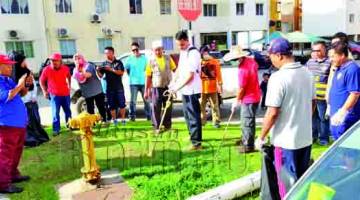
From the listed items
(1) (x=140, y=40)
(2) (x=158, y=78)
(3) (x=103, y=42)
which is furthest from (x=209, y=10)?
(2) (x=158, y=78)

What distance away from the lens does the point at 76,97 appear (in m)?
10.2

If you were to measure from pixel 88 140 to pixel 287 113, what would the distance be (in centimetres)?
243

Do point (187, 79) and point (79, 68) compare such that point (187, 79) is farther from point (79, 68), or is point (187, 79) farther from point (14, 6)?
point (14, 6)

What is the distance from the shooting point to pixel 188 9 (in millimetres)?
7578

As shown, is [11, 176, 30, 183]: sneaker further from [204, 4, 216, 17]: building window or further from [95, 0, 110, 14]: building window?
[204, 4, 216, 17]: building window

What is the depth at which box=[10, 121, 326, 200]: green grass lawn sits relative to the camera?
16.3 ft

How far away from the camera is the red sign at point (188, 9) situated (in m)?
7.52

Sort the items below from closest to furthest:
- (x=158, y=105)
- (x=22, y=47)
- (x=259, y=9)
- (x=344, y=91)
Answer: (x=344, y=91) < (x=158, y=105) < (x=22, y=47) < (x=259, y=9)

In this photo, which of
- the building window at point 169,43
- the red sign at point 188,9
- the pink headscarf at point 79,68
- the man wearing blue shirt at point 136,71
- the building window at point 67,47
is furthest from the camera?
the building window at point 169,43

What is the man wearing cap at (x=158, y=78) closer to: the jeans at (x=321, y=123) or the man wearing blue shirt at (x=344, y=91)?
the jeans at (x=321, y=123)

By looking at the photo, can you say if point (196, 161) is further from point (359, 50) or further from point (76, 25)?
point (359, 50)

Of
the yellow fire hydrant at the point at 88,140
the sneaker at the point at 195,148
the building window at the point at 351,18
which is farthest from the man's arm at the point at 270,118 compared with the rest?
the building window at the point at 351,18

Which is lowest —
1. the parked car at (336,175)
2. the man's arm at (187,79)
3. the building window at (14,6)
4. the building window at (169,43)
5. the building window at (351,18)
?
the parked car at (336,175)

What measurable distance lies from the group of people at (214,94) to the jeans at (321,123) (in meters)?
0.01
